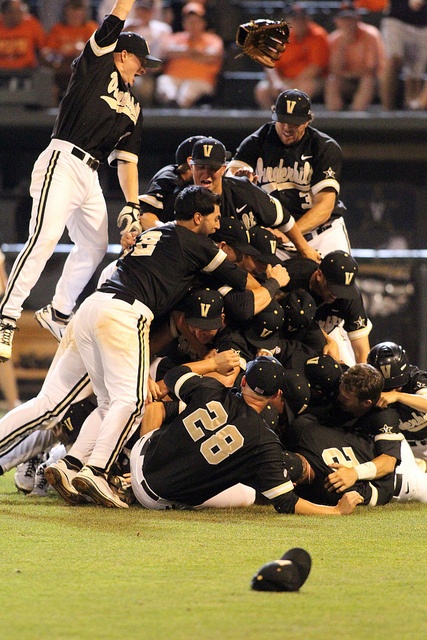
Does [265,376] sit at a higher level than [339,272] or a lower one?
lower

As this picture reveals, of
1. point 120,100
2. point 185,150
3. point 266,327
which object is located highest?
point 120,100

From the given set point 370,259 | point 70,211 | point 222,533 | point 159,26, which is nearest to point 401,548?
point 222,533

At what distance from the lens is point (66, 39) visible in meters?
13.6

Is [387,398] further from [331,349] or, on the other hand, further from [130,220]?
[130,220]

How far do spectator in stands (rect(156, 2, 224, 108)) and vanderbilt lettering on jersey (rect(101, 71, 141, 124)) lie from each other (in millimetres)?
6955

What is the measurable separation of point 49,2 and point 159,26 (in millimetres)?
1637

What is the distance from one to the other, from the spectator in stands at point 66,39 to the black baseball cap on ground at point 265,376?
8.72 metres

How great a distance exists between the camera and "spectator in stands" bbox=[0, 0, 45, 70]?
13.3 meters

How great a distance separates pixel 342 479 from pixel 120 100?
112 inches

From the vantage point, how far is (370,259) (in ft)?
37.2

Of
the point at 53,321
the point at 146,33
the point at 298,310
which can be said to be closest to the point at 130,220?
the point at 53,321

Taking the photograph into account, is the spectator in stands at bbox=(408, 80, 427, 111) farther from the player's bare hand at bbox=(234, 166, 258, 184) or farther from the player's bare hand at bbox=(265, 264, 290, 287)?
the player's bare hand at bbox=(265, 264, 290, 287)

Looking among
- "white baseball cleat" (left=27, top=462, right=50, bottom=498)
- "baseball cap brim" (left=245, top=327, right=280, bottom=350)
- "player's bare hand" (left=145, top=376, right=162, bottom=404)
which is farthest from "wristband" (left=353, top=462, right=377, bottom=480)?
"white baseball cleat" (left=27, top=462, right=50, bottom=498)

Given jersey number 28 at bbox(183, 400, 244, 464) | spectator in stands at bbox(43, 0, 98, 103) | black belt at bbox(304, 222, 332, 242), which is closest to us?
jersey number 28 at bbox(183, 400, 244, 464)
